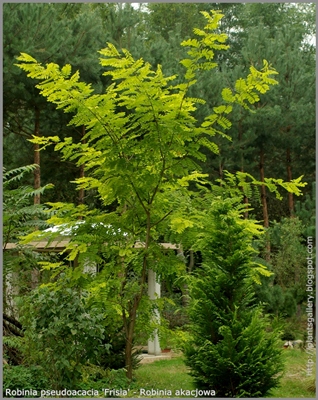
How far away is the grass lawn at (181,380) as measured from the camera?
5.96 meters

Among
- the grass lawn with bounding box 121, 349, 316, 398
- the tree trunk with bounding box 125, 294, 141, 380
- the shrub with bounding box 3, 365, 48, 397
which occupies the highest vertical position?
the tree trunk with bounding box 125, 294, 141, 380

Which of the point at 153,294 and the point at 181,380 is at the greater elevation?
the point at 153,294

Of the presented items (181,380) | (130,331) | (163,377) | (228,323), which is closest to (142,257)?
(130,331)

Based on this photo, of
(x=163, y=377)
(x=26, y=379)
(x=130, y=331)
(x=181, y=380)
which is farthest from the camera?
(x=163, y=377)

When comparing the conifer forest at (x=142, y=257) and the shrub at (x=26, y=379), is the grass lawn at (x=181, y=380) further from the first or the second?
the shrub at (x=26, y=379)

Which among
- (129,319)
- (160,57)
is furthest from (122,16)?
(129,319)

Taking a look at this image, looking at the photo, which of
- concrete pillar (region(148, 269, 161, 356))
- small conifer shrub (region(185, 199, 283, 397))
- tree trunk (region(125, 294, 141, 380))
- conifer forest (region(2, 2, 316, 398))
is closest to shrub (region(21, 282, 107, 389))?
conifer forest (region(2, 2, 316, 398))

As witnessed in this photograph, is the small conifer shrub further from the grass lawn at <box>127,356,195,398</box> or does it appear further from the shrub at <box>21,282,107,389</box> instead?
the shrub at <box>21,282,107,389</box>

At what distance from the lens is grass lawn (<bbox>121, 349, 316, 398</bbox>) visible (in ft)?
19.6

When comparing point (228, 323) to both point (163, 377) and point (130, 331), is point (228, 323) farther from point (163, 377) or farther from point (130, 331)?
point (163, 377)

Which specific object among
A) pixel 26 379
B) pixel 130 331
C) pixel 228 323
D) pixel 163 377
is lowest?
pixel 163 377

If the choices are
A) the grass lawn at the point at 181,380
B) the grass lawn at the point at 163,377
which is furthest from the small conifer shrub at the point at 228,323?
the grass lawn at the point at 163,377

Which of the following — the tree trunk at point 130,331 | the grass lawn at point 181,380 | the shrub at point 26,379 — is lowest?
the grass lawn at point 181,380

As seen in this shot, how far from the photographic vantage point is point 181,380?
6836 mm
